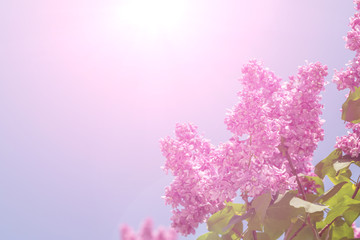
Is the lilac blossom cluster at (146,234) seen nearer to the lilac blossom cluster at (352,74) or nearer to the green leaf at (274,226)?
the green leaf at (274,226)

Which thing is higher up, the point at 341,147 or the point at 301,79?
the point at 301,79

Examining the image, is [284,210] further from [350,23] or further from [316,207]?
[350,23]

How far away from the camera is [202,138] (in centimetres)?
391

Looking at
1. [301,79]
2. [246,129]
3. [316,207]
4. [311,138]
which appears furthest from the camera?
[301,79]

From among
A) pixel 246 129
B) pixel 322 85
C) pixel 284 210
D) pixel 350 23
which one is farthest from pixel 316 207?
pixel 350 23

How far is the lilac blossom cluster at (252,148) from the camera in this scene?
3166 mm

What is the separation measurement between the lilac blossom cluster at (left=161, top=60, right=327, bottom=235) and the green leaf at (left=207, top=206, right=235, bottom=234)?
12 centimetres

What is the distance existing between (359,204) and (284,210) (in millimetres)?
723

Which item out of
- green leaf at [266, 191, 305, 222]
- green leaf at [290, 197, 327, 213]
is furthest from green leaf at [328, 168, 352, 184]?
green leaf at [290, 197, 327, 213]

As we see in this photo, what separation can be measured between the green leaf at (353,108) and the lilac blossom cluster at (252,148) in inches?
13.6

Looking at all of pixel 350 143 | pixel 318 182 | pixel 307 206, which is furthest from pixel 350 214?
pixel 307 206

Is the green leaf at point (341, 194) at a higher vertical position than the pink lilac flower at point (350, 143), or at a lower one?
lower

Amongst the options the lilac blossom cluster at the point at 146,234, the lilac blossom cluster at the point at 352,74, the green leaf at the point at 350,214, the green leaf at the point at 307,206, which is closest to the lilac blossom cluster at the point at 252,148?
the green leaf at the point at 307,206

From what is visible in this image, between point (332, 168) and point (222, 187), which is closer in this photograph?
point (222, 187)
